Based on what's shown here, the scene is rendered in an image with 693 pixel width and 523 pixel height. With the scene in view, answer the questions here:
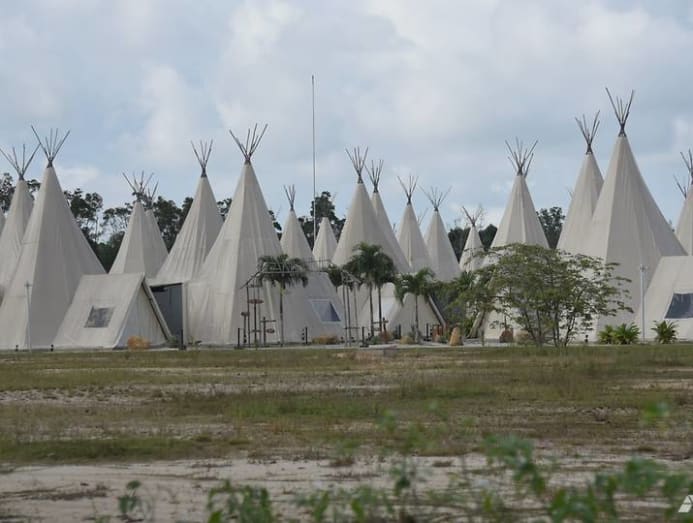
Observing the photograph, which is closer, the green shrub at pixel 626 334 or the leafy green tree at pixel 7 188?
the green shrub at pixel 626 334

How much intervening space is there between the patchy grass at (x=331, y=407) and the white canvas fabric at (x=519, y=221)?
33.9 m

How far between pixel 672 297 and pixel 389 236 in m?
24.3

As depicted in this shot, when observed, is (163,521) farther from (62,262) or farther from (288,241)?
(288,241)

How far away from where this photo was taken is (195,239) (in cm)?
5906

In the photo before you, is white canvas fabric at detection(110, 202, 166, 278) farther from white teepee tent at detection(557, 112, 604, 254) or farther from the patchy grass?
the patchy grass

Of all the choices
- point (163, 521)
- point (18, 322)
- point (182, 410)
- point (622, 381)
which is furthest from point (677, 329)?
point (163, 521)

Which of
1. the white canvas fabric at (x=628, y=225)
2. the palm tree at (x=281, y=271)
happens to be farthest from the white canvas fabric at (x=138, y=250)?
the white canvas fabric at (x=628, y=225)

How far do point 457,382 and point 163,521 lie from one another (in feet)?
39.2

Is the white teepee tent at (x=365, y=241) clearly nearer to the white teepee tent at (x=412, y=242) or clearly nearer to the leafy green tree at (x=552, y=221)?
the white teepee tent at (x=412, y=242)

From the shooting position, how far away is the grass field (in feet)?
27.3

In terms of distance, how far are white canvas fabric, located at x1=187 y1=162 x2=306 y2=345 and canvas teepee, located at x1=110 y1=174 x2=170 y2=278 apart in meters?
10.3

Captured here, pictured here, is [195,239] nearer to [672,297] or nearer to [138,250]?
[138,250]

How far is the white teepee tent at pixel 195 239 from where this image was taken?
191 feet

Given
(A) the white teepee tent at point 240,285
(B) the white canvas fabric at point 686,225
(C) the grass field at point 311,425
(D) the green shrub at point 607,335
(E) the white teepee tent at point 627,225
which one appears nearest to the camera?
(C) the grass field at point 311,425
